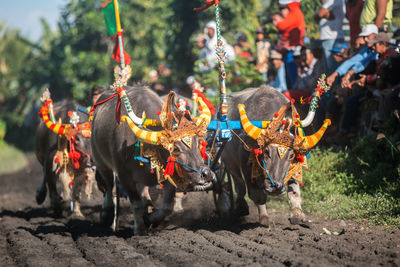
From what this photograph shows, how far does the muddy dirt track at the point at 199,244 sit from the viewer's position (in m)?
5.46

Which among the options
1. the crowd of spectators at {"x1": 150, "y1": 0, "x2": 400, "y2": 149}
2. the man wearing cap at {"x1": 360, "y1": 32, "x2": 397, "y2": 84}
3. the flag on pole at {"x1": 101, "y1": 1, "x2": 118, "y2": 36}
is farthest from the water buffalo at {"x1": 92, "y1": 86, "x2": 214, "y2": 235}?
the man wearing cap at {"x1": 360, "y1": 32, "x2": 397, "y2": 84}

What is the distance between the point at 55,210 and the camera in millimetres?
10328

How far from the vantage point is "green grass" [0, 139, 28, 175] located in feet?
71.1

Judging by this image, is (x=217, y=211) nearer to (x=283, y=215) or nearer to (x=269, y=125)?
(x=283, y=215)

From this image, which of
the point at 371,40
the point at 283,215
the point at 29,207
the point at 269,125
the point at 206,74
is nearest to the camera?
the point at 269,125

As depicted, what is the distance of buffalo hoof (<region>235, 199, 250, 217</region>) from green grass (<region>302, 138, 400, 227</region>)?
966 millimetres

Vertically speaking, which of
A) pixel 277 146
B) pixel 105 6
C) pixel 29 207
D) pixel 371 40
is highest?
pixel 105 6

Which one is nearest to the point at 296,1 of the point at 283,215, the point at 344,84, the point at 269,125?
the point at 344,84

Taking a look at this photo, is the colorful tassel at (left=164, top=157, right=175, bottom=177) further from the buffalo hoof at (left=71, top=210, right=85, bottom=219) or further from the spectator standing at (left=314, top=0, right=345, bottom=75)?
the spectator standing at (left=314, top=0, right=345, bottom=75)

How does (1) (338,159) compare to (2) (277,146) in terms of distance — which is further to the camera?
(1) (338,159)

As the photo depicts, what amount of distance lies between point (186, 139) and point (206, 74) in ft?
19.2

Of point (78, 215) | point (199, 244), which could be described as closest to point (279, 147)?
point (199, 244)

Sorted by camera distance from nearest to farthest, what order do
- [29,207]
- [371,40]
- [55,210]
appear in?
[371,40], [55,210], [29,207]

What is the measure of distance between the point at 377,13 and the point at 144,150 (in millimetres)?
5495
